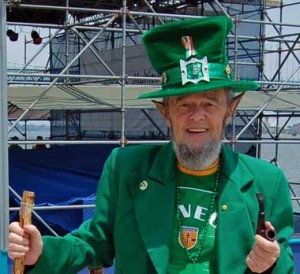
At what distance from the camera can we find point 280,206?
1.66 meters

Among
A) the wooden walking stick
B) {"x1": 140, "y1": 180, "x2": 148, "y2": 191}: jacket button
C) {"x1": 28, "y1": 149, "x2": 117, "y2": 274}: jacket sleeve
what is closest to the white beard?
{"x1": 140, "y1": 180, "x2": 148, "y2": 191}: jacket button

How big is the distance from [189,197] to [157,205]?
96 mm

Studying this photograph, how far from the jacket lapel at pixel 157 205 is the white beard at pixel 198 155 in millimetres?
56

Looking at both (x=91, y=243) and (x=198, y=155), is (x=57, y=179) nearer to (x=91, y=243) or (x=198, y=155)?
(x=91, y=243)

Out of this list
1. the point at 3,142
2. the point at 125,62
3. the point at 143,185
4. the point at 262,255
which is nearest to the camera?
the point at 262,255

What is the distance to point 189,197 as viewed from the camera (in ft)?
5.51

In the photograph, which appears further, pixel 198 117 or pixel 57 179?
pixel 57 179

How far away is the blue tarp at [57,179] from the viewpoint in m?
5.67

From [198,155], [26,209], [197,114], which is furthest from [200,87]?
[26,209]

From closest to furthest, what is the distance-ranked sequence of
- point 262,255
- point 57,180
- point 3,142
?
point 262,255 → point 3,142 → point 57,180

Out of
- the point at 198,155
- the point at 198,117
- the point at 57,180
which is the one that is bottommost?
the point at 57,180

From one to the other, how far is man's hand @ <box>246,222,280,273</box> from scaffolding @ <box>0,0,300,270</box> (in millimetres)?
2853

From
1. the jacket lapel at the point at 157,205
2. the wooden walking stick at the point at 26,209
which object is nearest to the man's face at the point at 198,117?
the jacket lapel at the point at 157,205

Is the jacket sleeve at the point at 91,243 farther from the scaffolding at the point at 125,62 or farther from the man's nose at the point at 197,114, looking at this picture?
the scaffolding at the point at 125,62
